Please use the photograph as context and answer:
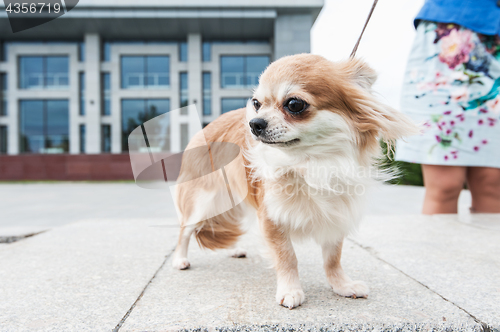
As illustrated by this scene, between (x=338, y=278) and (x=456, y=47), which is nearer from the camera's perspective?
(x=338, y=278)

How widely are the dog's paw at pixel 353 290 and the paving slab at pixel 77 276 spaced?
1.12 meters

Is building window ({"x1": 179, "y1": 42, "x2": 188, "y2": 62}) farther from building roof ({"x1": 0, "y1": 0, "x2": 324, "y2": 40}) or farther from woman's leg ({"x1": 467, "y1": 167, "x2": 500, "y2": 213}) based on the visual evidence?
woman's leg ({"x1": 467, "y1": 167, "x2": 500, "y2": 213})

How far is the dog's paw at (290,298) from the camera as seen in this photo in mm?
1701

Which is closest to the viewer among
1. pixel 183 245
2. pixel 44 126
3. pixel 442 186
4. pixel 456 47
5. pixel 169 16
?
pixel 183 245

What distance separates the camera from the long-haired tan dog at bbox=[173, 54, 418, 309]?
1.70m

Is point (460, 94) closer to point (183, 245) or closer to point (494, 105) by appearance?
point (494, 105)

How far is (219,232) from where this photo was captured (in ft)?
8.35

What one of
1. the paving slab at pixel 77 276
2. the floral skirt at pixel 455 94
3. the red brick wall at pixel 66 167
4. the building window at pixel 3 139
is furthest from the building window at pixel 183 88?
the floral skirt at pixel 455 94

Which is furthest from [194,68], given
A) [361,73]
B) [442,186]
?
[361,73]

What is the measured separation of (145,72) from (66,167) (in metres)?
7.44

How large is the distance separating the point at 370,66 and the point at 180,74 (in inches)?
810

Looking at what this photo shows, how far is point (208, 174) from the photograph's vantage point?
8.15 ft

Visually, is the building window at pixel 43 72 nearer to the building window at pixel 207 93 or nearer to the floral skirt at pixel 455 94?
the building window at pixel 207 93

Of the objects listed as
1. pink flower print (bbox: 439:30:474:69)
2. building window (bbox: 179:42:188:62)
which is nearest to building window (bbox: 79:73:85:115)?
building window (bbox: 179:42:188:62)
